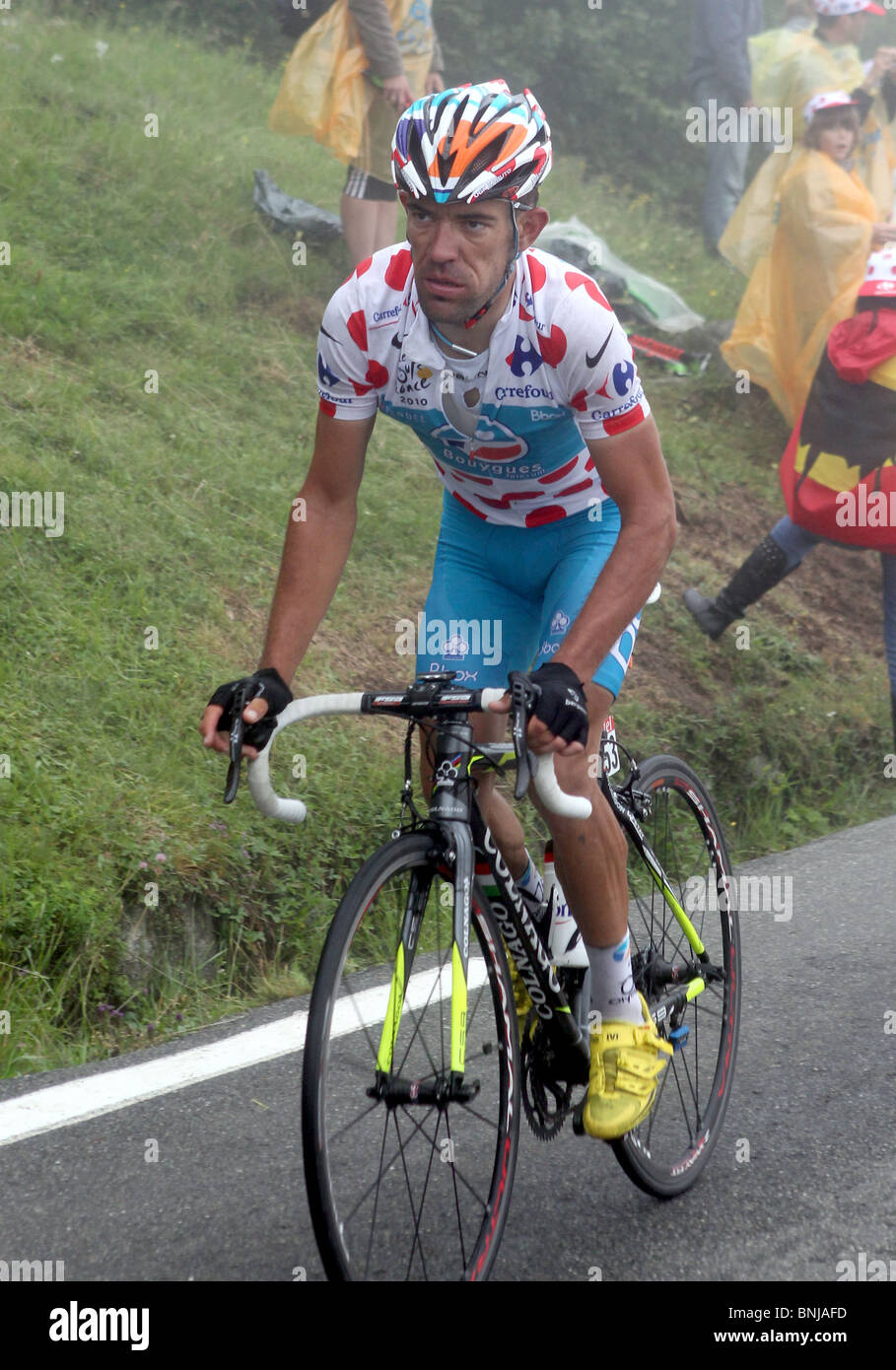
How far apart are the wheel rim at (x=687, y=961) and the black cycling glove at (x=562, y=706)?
38.5 inches

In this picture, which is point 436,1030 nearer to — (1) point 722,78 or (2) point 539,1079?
(2) point 539,1079

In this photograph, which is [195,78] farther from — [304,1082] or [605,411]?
[304,1082]

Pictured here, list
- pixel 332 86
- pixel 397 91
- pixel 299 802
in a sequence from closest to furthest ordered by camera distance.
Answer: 1. pixel 299 802
2. pixel 397 91
3. pixel 332 86

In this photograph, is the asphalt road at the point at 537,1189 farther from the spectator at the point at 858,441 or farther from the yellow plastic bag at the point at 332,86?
the yellow plastic bag at the point at 332,86

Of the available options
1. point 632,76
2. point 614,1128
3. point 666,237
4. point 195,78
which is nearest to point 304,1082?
point 614,1128

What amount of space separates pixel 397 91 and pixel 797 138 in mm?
2848

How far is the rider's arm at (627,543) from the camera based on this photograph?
287 centimetres

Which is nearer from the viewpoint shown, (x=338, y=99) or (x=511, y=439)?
(x=511, y=439)

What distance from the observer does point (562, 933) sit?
326cm

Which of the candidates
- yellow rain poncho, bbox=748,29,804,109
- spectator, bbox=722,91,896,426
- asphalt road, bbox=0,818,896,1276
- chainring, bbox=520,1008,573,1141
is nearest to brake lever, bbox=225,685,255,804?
chainring, bbox=520,1008,573,1141

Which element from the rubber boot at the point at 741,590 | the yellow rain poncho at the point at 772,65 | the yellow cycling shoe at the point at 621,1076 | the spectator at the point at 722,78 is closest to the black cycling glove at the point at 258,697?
the yellow cycling shoe at the point at 621,1076

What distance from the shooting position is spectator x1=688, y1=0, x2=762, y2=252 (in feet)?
44.5

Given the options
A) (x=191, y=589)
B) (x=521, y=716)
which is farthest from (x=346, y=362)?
(x=191, y=589)

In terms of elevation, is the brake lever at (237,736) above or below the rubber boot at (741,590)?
above
